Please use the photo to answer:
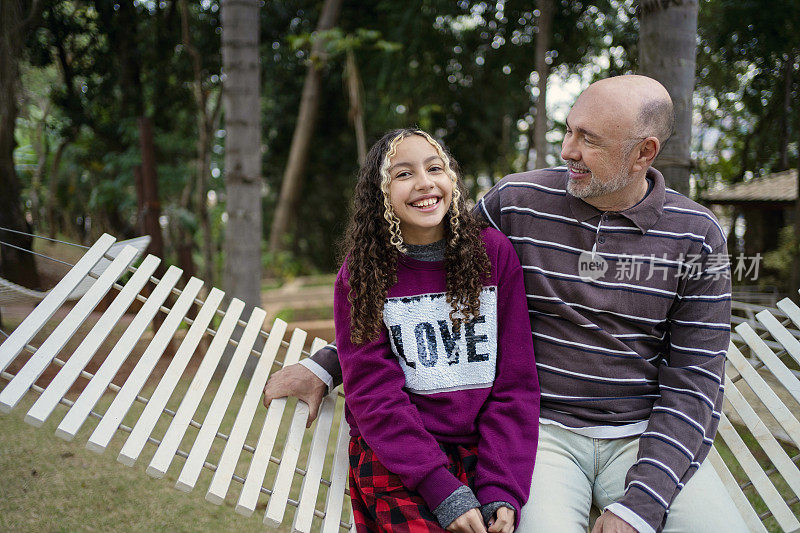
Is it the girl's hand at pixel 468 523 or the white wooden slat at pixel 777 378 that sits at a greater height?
the white wooden slat at pixel 777 378

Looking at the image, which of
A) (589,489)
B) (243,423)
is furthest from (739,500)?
(243,423)

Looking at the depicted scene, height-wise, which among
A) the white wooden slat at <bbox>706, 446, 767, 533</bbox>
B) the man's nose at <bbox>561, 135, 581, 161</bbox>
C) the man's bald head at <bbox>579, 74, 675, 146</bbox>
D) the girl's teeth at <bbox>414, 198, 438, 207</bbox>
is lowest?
the white wooden slat at <bbox>706, 446, 767, 533</bbox>

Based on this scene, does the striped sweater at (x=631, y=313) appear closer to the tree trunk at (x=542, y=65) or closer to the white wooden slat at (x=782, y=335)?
the white wooden slat at (x=782, y=335)

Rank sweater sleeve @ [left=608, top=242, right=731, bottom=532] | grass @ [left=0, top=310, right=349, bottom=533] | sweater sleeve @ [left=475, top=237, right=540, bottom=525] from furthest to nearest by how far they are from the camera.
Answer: grass @ [left=0, top=310, right=349, bottom=533]
sweater sleeve @ [left=608, top=242, right=731, bottom=532]
sweater sleeve @ [left=475, top=237, right=540, bottom=525]

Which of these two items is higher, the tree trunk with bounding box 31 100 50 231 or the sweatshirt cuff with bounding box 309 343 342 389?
the tree trunk with bounding box 31 100 50 231

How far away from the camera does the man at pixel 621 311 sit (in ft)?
5.79

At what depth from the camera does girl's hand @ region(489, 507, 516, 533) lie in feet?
5.10

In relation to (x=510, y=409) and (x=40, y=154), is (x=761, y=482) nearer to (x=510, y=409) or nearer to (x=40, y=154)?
(x=510, y=409)

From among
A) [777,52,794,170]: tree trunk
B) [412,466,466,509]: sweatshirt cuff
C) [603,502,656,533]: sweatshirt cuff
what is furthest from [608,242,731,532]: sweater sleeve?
[777,52,794,170]: tree trunk

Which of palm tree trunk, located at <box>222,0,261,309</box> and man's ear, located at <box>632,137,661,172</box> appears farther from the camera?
palm tree trunk, located at <box>222,0,261,309</box>

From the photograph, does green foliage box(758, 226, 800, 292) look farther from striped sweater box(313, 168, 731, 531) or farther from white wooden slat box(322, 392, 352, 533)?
white wooden slat box(322, 392, 352, 533)

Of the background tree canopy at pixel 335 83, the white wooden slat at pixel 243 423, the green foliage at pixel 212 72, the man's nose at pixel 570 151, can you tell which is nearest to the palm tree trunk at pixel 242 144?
the background tree canopy at pixel 335 83

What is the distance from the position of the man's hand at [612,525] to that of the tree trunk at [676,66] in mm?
1867

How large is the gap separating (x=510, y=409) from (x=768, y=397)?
1144 millimetres
